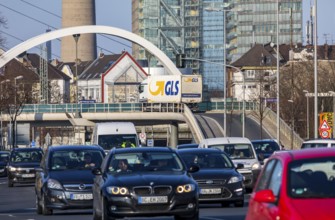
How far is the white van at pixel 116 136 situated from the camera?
46812 millimetres

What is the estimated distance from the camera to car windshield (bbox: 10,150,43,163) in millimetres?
A: 52116

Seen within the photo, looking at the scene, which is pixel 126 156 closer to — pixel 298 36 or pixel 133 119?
pixel 133 119

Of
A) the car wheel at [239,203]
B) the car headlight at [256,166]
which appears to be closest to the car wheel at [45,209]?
the car wheel at [239,203]

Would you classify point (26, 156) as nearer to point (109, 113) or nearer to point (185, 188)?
point (185, 188)

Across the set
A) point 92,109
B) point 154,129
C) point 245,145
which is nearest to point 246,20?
point 154,129

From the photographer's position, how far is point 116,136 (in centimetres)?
4706

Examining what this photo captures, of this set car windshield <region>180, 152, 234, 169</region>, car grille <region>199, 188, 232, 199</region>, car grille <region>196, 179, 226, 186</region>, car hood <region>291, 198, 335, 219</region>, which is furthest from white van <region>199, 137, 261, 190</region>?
car hood <region>291, 198, 335, 219</region>

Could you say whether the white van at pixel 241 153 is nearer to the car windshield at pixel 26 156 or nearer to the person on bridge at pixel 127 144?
the person on bridge at pixel 127 144

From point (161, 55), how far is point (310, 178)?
86.8 meters

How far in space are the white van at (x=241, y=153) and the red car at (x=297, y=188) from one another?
23.0 meters

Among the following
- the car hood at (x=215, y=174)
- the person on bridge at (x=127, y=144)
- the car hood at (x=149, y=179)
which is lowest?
the person on bridge at (x=127, y=144)

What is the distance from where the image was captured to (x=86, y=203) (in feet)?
88.0

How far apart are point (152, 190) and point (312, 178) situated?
7998 mm

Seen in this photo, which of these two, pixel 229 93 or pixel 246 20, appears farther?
pixel 246 20
